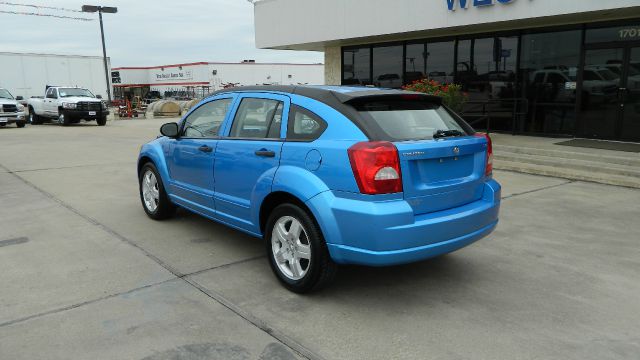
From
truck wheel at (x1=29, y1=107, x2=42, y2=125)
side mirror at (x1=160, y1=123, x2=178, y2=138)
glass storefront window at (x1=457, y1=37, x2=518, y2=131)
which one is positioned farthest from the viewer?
truck wheel at (x1=29, y1=107, x2=42, y2=125)

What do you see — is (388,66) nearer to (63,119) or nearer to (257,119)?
(257,119)

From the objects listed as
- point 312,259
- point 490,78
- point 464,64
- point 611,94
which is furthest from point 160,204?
point 464,64

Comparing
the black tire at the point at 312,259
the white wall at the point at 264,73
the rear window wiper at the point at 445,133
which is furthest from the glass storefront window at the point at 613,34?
the white wall at the point at 264,73

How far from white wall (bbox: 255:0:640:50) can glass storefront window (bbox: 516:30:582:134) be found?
2.16ft

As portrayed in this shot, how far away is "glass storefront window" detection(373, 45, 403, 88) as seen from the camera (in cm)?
1563

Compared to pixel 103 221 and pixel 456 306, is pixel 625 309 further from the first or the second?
pixel 103 221

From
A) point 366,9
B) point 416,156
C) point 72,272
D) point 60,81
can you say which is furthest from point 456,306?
point 60,81

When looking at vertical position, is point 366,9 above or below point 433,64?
above

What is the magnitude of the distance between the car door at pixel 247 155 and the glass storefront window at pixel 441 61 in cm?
1080

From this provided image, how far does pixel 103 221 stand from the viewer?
5980 mm

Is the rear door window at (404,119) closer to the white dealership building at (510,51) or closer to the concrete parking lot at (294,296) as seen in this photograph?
the concrete parking lot at (294,296)

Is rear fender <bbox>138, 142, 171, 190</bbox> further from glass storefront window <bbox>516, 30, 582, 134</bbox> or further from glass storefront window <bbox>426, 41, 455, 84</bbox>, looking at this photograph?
glass storefront window <bbox>426, 41, 455, 84</bbox>

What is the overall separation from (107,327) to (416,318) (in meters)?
2.13

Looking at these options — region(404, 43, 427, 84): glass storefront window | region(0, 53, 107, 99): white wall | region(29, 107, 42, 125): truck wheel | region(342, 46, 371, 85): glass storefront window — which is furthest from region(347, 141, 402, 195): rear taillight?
region(0, 53, 107, 99): white wall
